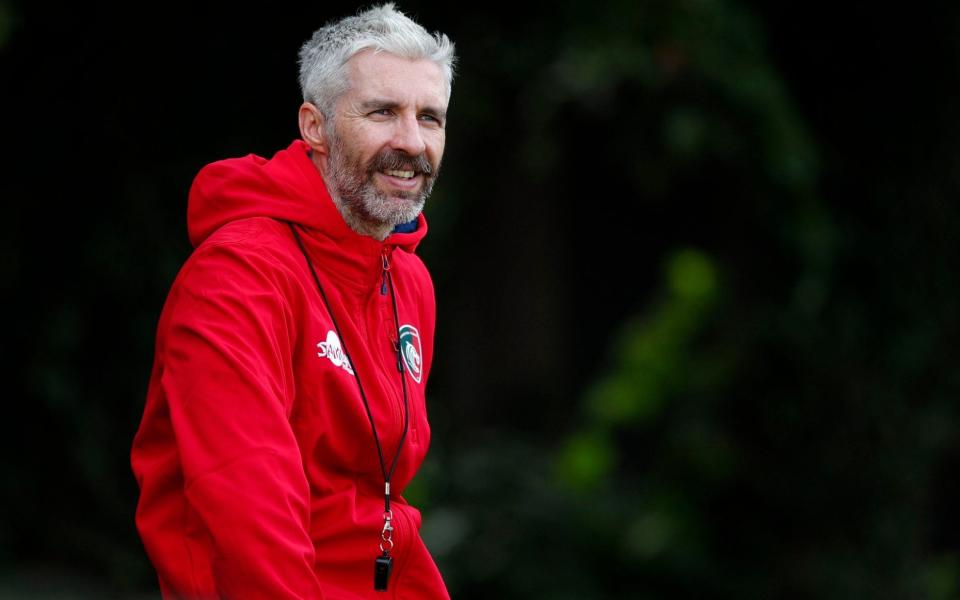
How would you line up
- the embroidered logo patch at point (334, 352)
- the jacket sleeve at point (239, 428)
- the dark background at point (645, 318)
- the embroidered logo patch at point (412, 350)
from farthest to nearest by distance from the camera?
the dark background at point (645, 318) < the embroidered logo patch at point (412, 350) < the embroidered logo patch at point (334, 352) < the jacket sleeve at point (239, 428)

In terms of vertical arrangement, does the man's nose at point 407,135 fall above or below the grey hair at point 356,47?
below

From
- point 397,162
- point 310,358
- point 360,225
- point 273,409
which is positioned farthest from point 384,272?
point 273,409

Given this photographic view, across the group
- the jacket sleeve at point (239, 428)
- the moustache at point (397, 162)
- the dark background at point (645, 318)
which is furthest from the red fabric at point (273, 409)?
the dark background at point (645, 318)

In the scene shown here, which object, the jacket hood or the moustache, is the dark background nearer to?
the jacket hood

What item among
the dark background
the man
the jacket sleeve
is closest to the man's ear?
the man

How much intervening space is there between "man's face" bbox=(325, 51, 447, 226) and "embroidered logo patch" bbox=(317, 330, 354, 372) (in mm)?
267

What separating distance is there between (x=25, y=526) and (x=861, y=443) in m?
3.48

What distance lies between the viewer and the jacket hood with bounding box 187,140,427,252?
8.21ft

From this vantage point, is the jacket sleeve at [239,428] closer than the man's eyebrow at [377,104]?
Yes

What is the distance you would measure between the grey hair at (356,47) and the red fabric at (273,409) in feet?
0.42

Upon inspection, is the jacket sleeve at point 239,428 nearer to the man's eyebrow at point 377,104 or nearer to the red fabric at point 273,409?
the red fabric at point 273,409

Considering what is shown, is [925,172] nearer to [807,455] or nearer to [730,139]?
[730,139]

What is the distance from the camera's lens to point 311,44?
8.75 feet

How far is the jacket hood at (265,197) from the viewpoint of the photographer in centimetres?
250
